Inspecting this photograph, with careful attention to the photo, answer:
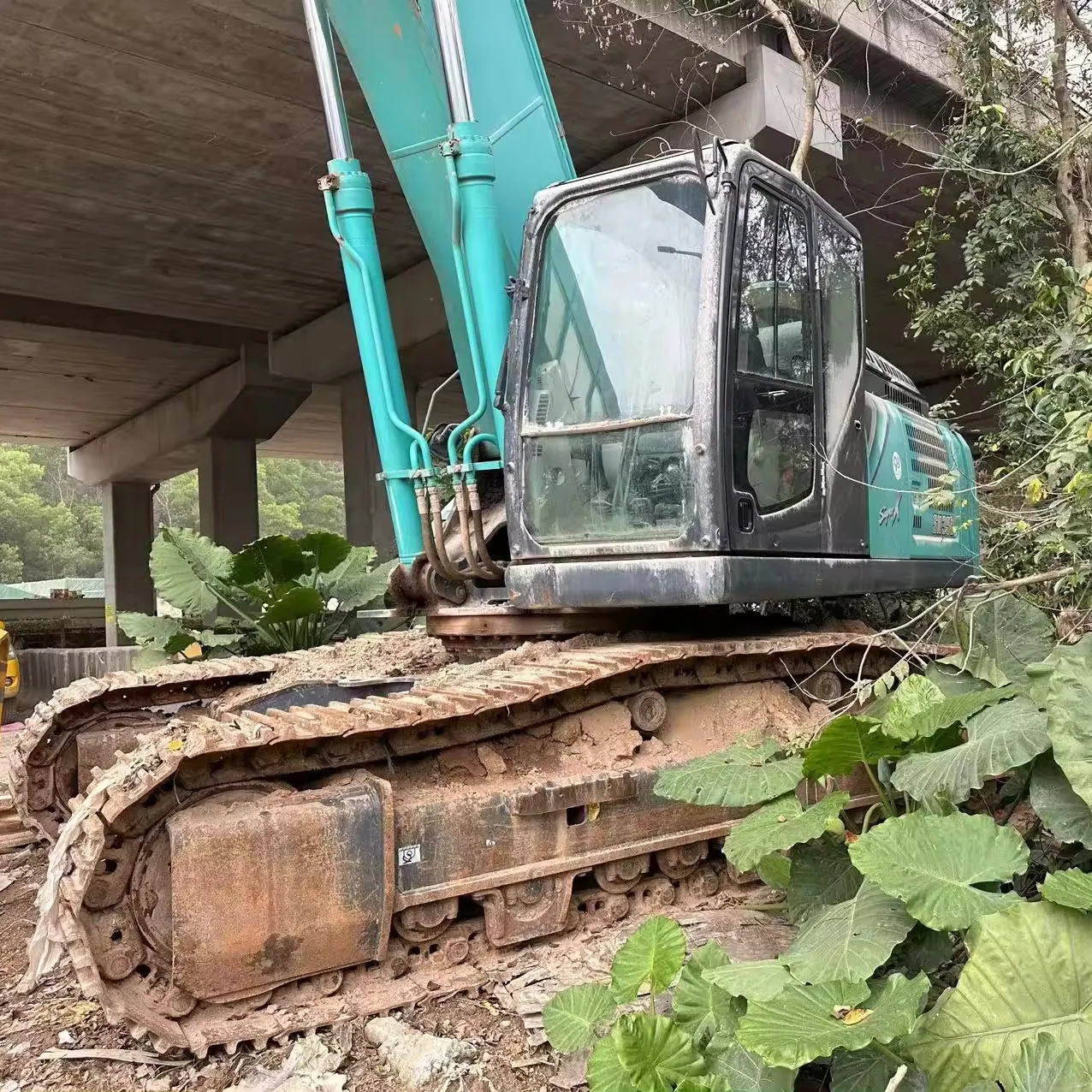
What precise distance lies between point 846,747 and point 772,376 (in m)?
1.46

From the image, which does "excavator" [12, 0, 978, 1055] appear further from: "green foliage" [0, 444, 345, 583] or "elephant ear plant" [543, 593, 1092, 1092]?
"green foliage" [0, 444, 345, 583]

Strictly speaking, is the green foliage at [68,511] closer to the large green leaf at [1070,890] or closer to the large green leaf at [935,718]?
the large green leaf at [935,718]

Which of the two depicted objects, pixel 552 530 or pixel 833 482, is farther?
pixel 833 482

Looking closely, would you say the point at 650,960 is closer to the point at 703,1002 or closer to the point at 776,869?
the point at 703,1002

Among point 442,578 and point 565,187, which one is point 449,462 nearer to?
point 442,578

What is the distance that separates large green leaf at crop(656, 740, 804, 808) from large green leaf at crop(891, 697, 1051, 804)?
0.34 m

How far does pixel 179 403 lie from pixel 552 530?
17.6m

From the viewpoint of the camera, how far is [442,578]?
4.44 metres

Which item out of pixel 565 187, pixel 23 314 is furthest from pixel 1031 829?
pixel 23 314

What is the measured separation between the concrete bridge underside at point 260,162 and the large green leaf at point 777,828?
3.92m

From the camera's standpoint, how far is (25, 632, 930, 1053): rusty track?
280 centimetres

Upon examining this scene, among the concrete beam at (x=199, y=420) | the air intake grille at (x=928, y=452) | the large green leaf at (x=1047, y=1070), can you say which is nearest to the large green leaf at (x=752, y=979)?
the large green leaf at (x=1047, y=1070)

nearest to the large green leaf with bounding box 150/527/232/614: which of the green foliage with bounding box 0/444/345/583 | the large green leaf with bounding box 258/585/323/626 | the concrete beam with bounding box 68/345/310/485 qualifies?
the large green leaf with bounding box 258/585/323/626

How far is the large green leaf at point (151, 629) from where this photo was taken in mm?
9586
